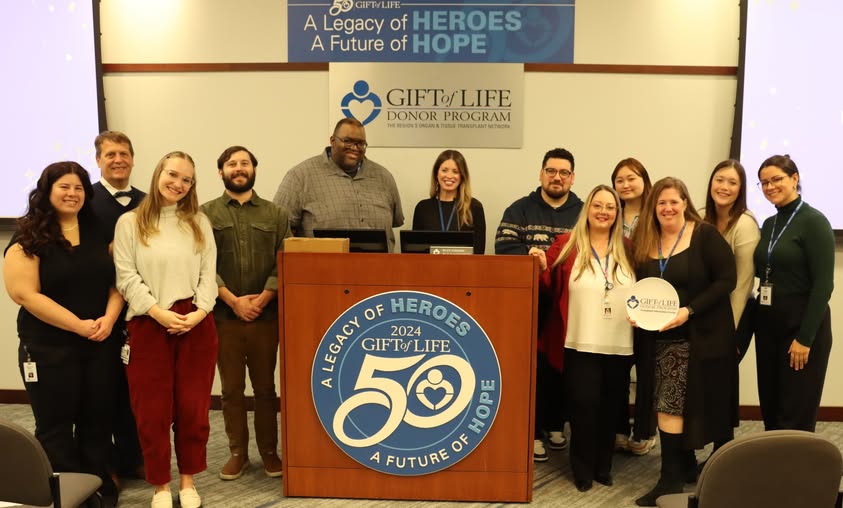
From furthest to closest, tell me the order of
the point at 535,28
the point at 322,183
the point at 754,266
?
the point at 535,28 < the point at 322,183 < the point at 754,266

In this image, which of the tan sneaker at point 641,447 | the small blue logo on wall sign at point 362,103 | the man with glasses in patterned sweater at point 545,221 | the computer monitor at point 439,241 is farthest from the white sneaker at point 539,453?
the small blue logo on wall sign at point 362,103

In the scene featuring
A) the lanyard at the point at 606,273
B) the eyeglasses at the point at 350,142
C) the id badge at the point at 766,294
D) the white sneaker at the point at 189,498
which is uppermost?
the eyeglasses at the point at 350,142

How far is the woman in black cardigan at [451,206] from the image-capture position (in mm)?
3877

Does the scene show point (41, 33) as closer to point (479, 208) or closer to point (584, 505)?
point (479, 208)

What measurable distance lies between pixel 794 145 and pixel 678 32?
3.29ft

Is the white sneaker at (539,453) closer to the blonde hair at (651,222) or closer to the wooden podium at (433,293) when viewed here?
the wooden podium at (433,293)

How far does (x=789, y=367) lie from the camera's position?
3199 millimetres

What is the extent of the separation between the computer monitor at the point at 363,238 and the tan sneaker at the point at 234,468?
1252mm

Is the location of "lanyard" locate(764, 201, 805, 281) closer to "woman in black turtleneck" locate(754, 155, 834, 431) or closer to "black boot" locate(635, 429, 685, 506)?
"woman in black turtleneck" locate(754, 155, 834, 431)

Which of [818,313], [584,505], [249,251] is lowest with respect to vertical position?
[584,505]

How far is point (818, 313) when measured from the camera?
3.09 m

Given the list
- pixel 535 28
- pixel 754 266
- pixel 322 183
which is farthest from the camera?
pixel 535 28

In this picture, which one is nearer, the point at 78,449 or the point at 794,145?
the point at 78,449

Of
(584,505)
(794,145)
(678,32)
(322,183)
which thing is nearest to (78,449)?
(322,183)
